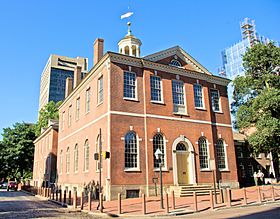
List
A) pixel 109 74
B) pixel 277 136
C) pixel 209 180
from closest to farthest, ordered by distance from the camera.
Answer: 1. pixel 109 74
2. pixel 209 180
3. pixel 277 136

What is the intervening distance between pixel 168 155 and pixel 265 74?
52.0 feet

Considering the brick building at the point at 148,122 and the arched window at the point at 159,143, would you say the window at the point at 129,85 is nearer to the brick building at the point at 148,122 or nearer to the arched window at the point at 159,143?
the brick building at the point at 148,122

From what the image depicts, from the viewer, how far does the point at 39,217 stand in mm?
12219

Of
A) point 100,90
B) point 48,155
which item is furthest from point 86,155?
point 48,155

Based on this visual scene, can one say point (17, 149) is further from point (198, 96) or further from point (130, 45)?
point (198, 96)

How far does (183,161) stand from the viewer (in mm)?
22391

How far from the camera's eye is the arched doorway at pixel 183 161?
2170 cm

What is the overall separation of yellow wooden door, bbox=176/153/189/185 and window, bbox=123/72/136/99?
6.20 m

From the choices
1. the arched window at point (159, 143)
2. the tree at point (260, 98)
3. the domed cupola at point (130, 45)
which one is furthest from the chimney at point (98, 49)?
the tree at point (260, 98)

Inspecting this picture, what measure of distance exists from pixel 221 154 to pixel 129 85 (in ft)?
36.0

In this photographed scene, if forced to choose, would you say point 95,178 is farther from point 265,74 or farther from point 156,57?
point 265,74

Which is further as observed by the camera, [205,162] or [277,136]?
[277,136]

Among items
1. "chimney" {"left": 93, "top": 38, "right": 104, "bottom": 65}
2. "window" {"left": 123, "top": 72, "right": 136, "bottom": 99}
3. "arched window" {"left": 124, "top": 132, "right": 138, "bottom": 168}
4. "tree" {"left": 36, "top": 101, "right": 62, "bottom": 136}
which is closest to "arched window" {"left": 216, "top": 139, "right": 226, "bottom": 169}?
"arched window" {"left": 124, "top": 132, "right": 138, "bottom": 168}

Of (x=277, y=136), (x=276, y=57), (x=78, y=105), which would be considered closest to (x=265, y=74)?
(x=276, y=57)
